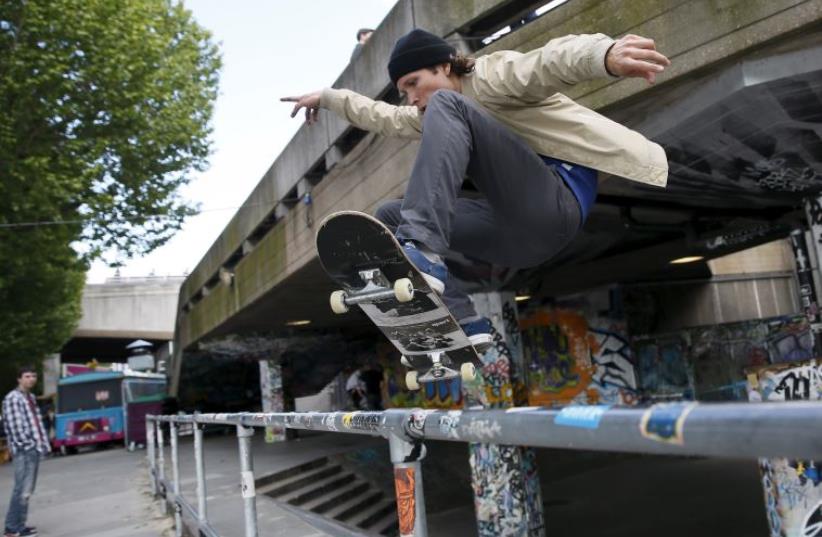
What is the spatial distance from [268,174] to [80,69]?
5.58 m

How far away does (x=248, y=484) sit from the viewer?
328 centimetres

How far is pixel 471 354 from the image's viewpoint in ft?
9.29

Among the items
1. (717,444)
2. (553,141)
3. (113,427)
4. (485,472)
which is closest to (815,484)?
(485,472)

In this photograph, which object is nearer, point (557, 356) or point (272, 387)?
point (557, 356)

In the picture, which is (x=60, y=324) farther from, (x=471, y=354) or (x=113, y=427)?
(x=471, y=354)

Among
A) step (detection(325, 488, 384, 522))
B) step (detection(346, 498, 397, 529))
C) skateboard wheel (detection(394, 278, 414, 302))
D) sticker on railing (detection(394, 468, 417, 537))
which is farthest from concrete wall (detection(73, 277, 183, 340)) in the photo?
sticker on railing (detection(394, 468, 417, 537))

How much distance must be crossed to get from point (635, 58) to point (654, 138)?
3.21 meters

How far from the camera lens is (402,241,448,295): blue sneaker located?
2373 millimetres

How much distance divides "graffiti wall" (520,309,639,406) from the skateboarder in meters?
13.2

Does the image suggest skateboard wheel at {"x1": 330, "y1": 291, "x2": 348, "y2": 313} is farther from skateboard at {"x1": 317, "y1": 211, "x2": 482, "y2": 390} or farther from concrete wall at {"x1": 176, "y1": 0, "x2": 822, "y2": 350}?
concrete wall at {"x1": 176, "y1": 0, "x2": 822, "y2": 350}

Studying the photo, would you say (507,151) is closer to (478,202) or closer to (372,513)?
(478,202)

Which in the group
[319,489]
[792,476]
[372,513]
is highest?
[792,476]

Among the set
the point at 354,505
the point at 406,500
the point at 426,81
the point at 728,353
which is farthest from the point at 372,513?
the point at 406,500

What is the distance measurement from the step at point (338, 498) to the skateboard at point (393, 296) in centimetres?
891
